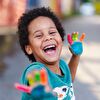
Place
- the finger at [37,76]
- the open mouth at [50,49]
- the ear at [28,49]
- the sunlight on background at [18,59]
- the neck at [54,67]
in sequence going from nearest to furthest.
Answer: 1. the finger at [37,76]
2. the open mouth at [50,49]
3. the neck at [54,67]
4. the ear at [28,49]
5. the sunlight on background at [18,59]

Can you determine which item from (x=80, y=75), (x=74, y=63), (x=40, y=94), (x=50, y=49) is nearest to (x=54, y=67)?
(x=50, y=49)

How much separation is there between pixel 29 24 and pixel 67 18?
27.7 meters

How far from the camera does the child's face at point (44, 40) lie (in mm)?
3656

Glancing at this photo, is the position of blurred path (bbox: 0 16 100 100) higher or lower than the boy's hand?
lower

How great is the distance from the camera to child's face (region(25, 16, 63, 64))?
3.66 m

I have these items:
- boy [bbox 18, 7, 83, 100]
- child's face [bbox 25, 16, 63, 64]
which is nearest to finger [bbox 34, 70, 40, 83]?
boy [bbox 18, 7, 83, 100]

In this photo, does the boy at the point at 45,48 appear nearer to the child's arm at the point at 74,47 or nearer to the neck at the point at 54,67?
the neck at the point at 54,67

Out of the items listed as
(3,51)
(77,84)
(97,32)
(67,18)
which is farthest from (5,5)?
(67,18)

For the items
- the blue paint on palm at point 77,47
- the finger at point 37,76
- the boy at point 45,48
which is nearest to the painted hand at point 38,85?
the finger at point 37,76

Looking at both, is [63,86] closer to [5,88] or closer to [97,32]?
[5,88]

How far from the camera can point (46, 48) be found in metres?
3.65

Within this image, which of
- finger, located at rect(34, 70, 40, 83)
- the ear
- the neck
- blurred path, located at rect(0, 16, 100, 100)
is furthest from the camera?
blurred path, located at rect(0, 16, 100, 100)

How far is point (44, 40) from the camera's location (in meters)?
3.66

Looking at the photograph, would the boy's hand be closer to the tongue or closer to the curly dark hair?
the curly dark hair
